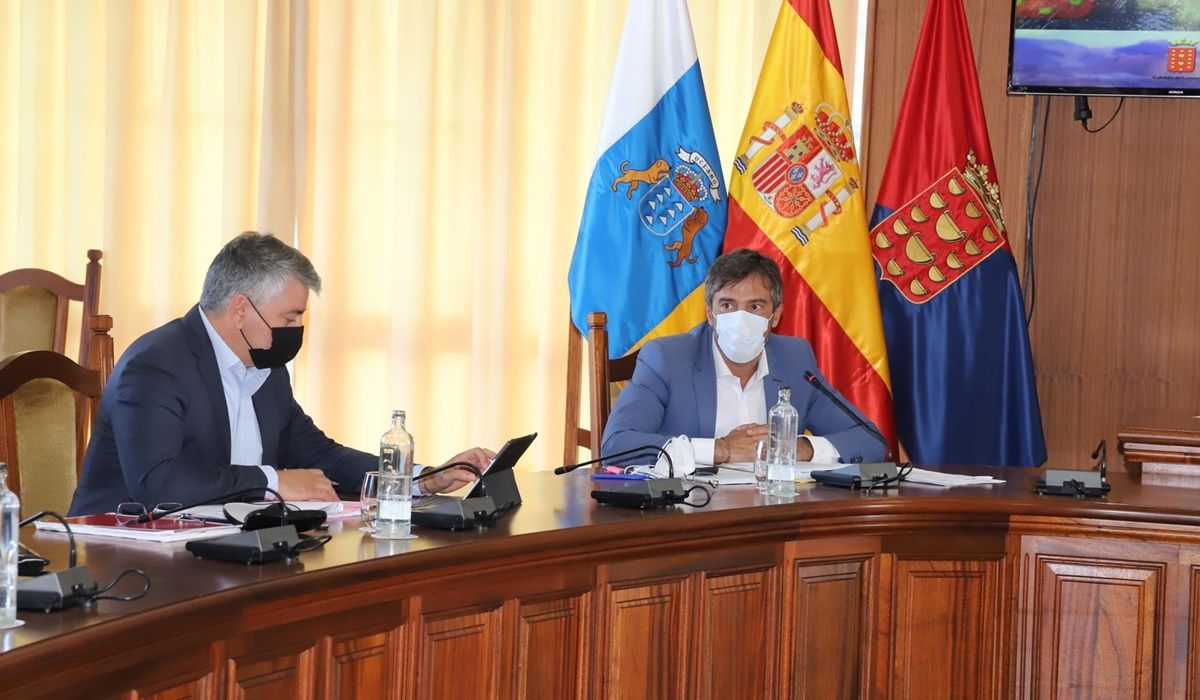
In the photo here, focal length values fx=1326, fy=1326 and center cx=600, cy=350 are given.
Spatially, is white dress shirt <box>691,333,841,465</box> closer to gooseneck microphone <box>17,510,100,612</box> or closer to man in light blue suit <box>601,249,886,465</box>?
man in light blue suit <box>601,249,886,465</box>

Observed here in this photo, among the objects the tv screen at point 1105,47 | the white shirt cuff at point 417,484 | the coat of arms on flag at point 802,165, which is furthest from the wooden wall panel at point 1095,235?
the white shirt cuff at point 417,484

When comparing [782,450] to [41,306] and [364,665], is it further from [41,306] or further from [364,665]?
[41,306]

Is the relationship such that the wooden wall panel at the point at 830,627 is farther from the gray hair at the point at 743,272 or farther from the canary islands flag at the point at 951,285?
the canary islands flag at the point at 951,285

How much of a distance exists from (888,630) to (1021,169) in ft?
7.55

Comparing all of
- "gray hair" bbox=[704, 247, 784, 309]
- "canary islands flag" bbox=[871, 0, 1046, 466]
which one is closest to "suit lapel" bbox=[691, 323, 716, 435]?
"gray hair" bbox=[704, 247, 784, 309]

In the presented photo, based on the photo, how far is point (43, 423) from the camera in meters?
2.63

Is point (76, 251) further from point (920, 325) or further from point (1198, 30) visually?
point (1198, 30)

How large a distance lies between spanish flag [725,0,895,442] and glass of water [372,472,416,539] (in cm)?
233

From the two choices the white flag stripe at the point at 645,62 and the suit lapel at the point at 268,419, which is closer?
the suit lapel at the point at 268,419

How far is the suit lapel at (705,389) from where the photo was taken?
3271 mm

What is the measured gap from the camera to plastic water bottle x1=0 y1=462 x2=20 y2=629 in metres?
1.37

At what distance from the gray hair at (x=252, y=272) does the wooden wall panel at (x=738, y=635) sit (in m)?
0.97

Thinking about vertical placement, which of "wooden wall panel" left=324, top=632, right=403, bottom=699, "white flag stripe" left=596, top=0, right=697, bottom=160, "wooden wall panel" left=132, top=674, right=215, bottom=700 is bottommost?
"wooden wall panel" left=324, top=632, right=403, bottom=699

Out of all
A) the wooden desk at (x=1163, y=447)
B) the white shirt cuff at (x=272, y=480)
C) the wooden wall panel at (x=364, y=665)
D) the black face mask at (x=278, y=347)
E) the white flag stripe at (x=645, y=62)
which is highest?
the white flag stripe at (x=645, y=62)
